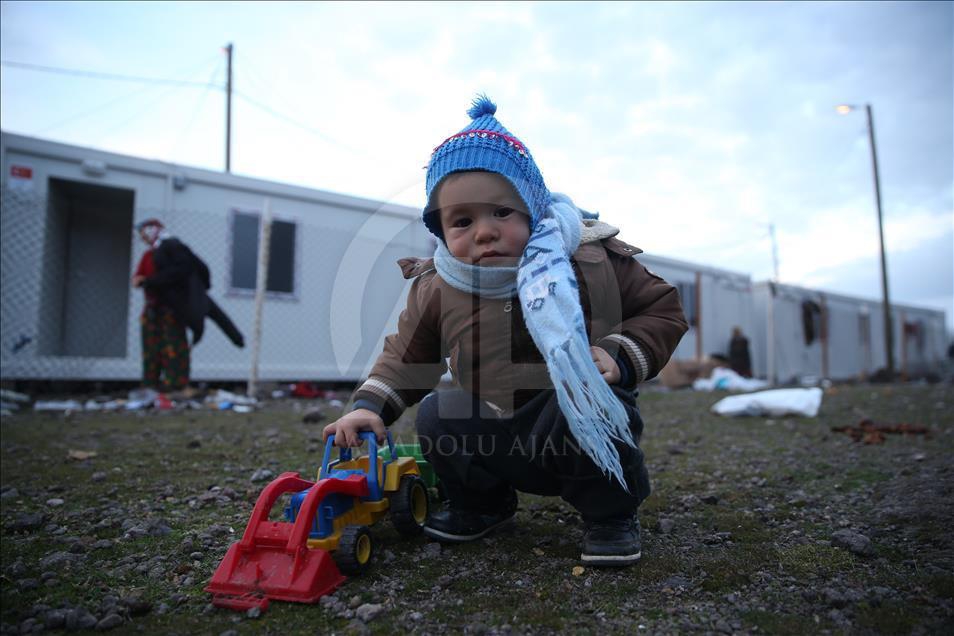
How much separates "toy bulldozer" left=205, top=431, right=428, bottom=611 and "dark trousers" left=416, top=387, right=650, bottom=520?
192 mm

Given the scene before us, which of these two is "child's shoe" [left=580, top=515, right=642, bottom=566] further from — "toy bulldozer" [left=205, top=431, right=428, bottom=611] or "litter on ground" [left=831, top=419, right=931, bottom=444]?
"litter on ground" [left=831, top=419, right=931, bottom=444]

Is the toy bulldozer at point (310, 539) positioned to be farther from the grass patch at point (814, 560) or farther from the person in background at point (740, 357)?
the person in background at point (740, 357)

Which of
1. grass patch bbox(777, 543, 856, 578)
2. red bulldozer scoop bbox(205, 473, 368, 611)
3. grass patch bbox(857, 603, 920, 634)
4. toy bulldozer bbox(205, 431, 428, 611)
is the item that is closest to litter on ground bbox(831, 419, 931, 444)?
grass patch bbox(777, 543, 856, 578)

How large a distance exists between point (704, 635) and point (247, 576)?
3.61 ft

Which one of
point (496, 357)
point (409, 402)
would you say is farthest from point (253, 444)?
point (496, 357)

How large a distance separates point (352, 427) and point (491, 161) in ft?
3.02

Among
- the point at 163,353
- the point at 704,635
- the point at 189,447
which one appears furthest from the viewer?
the point at 163,353

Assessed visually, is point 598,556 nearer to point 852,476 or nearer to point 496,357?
point 496,357

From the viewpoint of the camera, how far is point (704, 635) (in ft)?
4.38

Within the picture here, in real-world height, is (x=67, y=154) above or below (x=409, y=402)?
above

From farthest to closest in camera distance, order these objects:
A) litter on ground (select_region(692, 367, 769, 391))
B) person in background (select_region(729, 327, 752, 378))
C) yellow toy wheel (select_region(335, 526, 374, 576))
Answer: person in background (select_region(729, 327, 752, 378))
litter on ground (select_region(692, 367, 769, 391))
yellow toy wheel (select_region(335, 526, 374, 576))

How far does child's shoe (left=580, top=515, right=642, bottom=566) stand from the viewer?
175 cm

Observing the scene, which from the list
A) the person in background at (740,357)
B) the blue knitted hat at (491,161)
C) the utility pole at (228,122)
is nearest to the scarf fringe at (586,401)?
the blue knitted hat at (491,161)

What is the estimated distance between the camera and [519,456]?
75.4 inches
